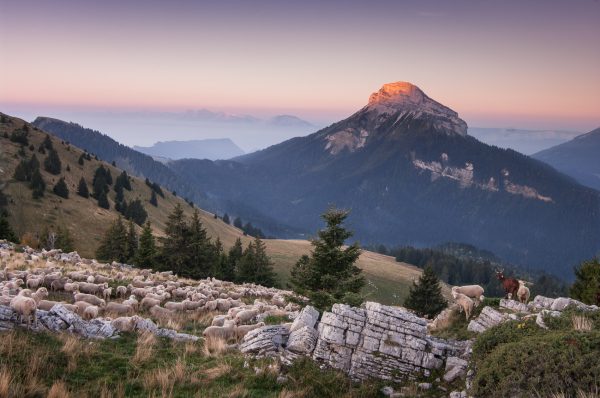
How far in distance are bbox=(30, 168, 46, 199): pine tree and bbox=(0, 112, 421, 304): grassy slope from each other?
1305 millimetres

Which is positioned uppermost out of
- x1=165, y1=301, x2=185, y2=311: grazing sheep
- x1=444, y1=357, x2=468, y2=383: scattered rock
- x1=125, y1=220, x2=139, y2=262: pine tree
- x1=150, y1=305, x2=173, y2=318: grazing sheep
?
x1=444, y1=357, x2=468, y2=383: scattered rock

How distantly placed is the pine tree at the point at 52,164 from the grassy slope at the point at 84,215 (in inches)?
97.5

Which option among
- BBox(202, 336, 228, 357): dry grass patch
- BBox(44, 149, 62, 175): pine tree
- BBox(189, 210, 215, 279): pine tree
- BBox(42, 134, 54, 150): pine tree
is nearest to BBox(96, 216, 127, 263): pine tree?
BBox(189, 210, 215, 279): pine tree

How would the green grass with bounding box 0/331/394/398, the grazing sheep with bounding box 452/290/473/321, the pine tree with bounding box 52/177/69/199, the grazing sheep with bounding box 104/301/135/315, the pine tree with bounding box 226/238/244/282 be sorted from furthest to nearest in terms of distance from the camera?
the pine tree with bounding box 52/177/69/199 < the pine tree with bounding box 226/238/244/282 < the grazing sheep with bounding box 452/290/473/321 < the grazing sheep with bounding box 104/301/135/315 < the green grass with bounding box 0/331/394/398

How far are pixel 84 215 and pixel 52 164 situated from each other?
92.1ft

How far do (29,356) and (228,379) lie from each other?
5.36 metres

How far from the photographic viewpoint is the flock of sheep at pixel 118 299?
1686 centimetres

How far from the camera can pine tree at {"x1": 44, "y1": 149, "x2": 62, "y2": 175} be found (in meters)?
106

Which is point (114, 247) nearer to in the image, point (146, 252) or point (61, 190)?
point (146, 252)

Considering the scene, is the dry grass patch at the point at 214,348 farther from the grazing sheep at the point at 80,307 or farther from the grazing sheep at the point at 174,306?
the grazing sheep at the point at 174,306

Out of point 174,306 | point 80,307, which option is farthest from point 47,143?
point 80,307

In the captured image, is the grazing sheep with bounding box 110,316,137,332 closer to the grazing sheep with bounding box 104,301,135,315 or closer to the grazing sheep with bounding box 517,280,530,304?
the grazing sheep with bounding box 104,301,135,315

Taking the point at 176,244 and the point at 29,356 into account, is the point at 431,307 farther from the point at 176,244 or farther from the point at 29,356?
the point at 29,356

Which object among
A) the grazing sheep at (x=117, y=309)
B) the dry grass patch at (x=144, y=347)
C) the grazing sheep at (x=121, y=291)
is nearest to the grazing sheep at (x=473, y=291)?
the dry grass patch at (x=144, y=347)
